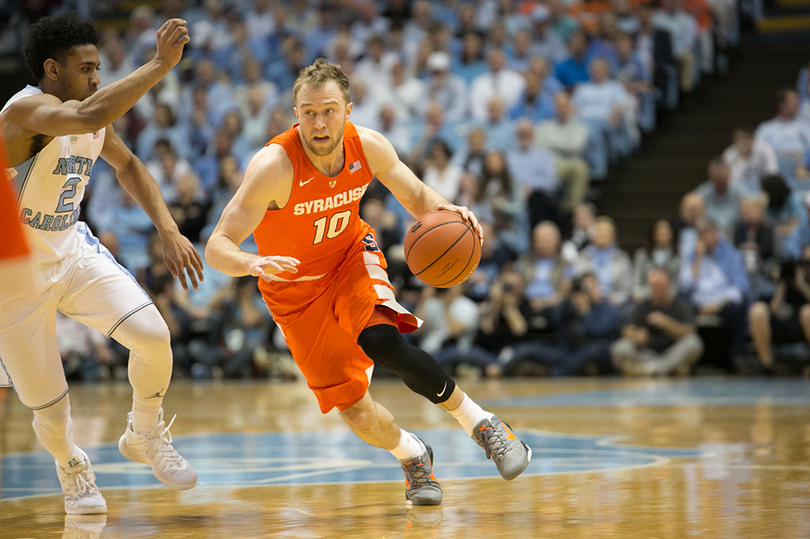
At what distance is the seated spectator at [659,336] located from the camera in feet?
34.5

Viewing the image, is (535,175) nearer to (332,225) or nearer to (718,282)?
(718,282)

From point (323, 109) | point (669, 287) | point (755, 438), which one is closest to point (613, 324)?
point (669, 287)

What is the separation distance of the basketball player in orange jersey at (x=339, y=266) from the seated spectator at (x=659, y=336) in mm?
6564

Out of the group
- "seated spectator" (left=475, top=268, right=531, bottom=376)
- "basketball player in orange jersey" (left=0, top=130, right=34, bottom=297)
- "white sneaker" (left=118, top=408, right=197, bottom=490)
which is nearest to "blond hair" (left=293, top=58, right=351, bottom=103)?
"white sneaker" (left=118, top=408, right=197, bottom=490)

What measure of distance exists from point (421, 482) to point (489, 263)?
24.0 ft

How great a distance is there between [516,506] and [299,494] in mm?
1042

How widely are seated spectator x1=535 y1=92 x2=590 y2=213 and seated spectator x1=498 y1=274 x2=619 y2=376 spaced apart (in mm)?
1582

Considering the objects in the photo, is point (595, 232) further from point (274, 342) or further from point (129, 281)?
point (129, 281)

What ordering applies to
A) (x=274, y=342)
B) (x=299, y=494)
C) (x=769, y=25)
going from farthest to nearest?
(x=769, y=25)
(x=274, y=342)
(x=299, y=494)

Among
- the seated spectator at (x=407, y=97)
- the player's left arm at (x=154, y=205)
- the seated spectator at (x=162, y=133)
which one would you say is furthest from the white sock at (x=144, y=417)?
the seated spectator at (x=162, y=133)

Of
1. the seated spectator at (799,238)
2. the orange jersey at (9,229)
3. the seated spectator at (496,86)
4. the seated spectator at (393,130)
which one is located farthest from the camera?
the seated spectator at (496,86)

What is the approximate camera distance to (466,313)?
36.6 feet

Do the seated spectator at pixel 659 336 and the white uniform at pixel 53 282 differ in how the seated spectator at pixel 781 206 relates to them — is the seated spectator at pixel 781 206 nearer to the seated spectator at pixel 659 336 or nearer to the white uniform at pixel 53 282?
the seated spectator at pixel 659 336

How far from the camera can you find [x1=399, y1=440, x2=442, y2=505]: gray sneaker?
4.22m
